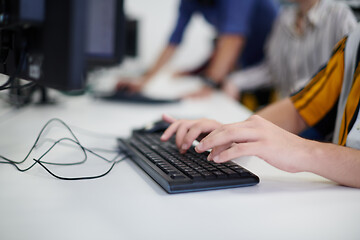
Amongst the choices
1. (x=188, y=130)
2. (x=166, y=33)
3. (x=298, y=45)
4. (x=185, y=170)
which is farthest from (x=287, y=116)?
(x=166, y=33)

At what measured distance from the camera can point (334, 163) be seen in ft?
1.83

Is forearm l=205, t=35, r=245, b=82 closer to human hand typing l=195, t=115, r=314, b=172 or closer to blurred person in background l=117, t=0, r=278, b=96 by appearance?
blurred person in background l=117, t=0, r=278, b=96

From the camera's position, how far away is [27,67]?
27.2 inches

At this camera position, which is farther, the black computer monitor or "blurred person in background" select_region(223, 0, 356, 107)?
"blurred person in background" select_region(223, 0, 356, 107)

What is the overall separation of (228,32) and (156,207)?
147 centimetres

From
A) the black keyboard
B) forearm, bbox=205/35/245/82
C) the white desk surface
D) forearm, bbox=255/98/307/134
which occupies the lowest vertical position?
the white desk surface

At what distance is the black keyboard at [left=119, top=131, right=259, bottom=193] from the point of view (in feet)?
1.73

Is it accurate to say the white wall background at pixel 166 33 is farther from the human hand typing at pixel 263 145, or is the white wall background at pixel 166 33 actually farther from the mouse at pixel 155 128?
the human hand typing at pixel 263 145

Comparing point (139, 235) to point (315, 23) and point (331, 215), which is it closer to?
point (331, 215)

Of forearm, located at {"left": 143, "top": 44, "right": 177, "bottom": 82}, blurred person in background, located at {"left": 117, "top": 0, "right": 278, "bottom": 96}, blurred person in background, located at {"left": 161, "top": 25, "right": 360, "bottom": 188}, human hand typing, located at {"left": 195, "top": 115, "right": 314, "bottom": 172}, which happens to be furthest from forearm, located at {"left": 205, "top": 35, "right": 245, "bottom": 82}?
human hand typing, located at {"left": 195, "top": 115, "right": 314, "bottom": 172}

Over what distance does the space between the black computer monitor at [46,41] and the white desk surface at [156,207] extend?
160 millimetres

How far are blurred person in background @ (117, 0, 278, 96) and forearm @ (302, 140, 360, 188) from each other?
45.6 inches

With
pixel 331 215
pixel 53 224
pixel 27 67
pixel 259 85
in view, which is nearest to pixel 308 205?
pixel 331 215

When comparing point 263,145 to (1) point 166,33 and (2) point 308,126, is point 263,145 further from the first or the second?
(1) point 166,33
